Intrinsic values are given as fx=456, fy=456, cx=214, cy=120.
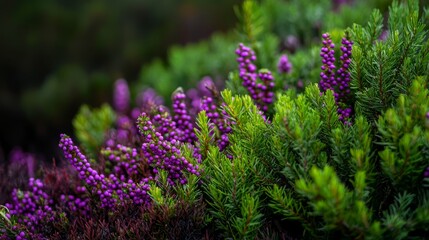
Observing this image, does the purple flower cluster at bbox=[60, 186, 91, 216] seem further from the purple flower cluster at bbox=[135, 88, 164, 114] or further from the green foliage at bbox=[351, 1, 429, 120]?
the green foliage at bbox=[351, 1, 429, 120]

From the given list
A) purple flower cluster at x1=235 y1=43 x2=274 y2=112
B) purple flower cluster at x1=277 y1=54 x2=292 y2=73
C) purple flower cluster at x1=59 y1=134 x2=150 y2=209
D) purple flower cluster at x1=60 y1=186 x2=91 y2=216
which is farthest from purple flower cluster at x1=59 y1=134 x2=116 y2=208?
purple flower cluster at x1=277 y1=54 x2=292 y2=73

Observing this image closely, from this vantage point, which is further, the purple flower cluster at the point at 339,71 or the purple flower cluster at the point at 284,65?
the purple flower cluster at the point at 284,65

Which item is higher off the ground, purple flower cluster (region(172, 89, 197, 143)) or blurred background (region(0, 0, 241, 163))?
blurred background (region(0, 0, 241, 163))

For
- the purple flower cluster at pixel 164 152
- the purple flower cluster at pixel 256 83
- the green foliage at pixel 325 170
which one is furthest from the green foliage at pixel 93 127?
the green foliage at pixel 325 170

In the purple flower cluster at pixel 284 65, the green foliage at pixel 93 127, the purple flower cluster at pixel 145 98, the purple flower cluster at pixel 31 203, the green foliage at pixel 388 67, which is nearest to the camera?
the green foliage at pixel 388 67

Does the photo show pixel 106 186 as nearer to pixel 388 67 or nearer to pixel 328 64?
pixel 328 64

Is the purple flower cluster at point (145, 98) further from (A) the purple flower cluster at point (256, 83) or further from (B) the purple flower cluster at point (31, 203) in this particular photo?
(B) the purple flower cluster at point (31, 203)

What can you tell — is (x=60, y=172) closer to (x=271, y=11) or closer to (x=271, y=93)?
(x=271, y=93)
